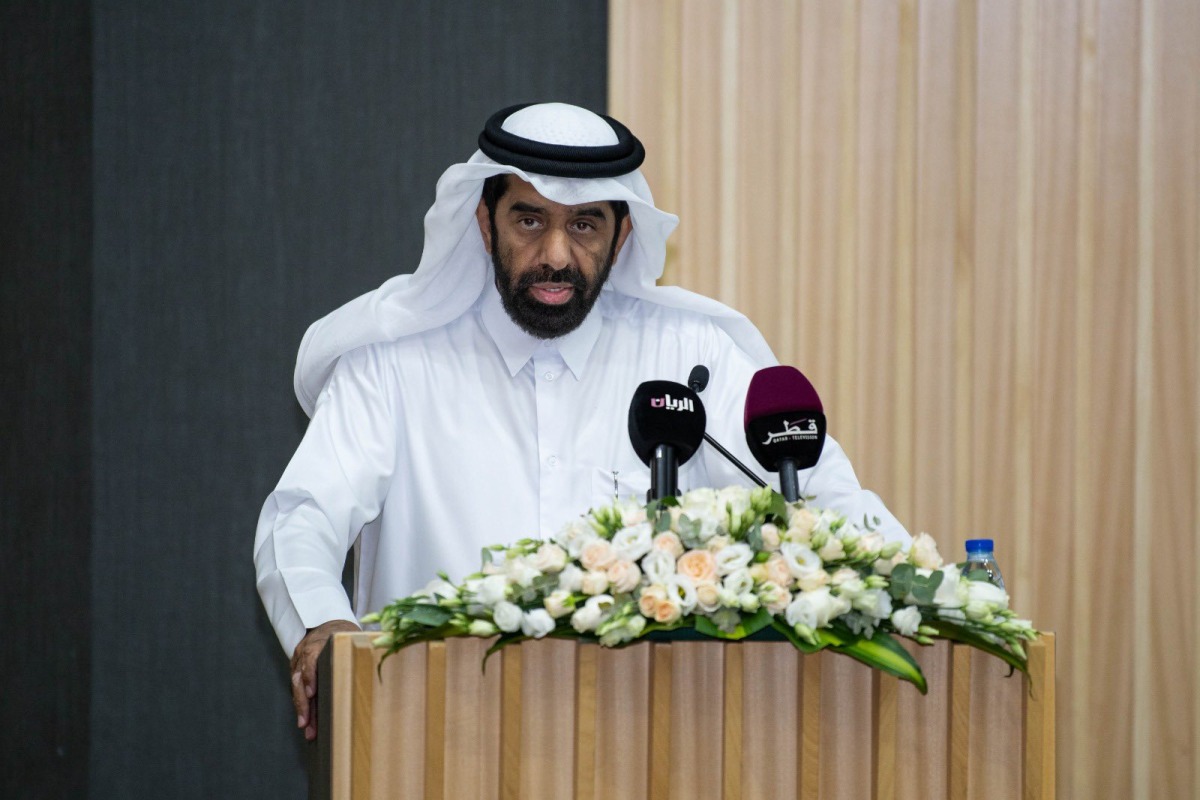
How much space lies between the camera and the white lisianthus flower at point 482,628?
125 cm

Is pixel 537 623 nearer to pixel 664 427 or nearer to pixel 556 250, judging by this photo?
pixel 664 427

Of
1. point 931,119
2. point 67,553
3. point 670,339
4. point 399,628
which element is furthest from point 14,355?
point 931,119

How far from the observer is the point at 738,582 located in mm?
1240

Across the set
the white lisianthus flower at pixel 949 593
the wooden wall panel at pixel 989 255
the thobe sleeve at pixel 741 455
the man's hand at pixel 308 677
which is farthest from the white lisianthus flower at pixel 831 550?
the wooden wall panel at pixel 989 255

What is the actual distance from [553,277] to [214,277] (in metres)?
1.41

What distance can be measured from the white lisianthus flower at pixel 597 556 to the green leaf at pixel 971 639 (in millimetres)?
337

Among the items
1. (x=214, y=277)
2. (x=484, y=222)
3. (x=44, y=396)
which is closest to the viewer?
(x=484, y=222)

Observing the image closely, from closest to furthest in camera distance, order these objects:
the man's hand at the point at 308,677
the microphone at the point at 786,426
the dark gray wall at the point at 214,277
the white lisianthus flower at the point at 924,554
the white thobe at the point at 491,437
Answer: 1. the white lisianthus flower at the point at 924,554
2. the microphone at the point at 786,426
3. the man's hand at the point at 308,677
4. the white thobe at the point at 491,437
5. the dark gray wall at the point at 214,277

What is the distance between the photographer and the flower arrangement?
1.23 metres

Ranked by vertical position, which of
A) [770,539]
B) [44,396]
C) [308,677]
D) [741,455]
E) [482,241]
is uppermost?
[482,241]

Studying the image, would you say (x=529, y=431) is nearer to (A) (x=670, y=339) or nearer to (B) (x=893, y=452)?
(A) (x=670, y=339)

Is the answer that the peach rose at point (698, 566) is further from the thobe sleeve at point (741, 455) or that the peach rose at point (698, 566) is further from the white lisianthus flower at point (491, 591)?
the thobe sleeve at point (741, 455)

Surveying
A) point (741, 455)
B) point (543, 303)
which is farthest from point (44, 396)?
point (741, 455)

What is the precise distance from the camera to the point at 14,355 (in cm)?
288
